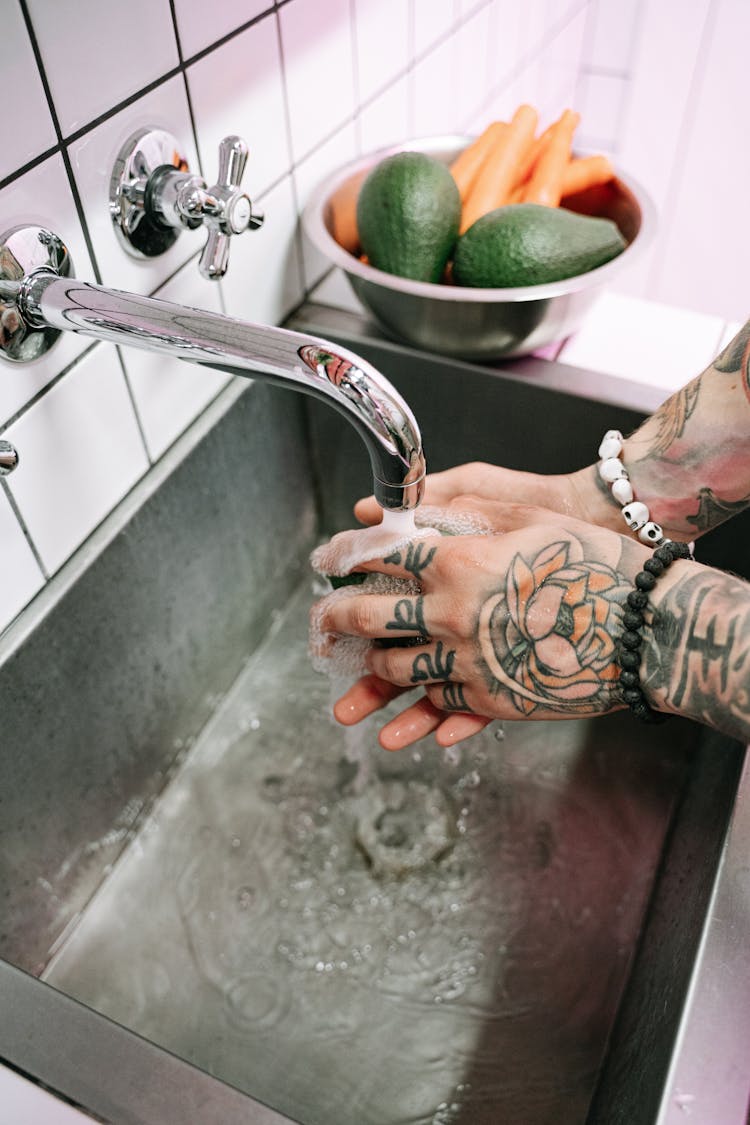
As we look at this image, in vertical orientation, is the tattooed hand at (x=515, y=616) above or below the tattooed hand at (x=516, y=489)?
above

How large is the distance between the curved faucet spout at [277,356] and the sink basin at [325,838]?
0.79ft

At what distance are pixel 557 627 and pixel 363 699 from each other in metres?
0.17

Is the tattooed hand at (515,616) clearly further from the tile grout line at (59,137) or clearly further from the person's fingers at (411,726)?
the tile grout line at (59,137)

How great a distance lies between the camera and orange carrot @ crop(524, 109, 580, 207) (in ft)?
2.97

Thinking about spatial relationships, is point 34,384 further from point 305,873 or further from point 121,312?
point 305,873

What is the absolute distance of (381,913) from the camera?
785mm

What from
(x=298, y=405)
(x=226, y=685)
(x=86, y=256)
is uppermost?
(x=86, y=256)

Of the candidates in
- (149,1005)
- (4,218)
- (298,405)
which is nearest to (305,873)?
(149,1005)

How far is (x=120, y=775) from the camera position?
0.80 m

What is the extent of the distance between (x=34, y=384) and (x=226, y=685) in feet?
1.44

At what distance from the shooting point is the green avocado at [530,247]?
78 cm

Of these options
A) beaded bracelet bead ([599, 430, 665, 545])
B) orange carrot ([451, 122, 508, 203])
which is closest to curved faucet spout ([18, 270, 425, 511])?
beaded bracelet bead ([599, 430, 665, 545])

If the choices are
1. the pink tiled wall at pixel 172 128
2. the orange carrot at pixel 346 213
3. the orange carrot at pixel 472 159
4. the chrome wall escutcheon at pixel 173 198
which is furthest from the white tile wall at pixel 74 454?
Result: the orange carrot at pixel 472 159

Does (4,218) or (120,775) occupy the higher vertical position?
(4,218)
